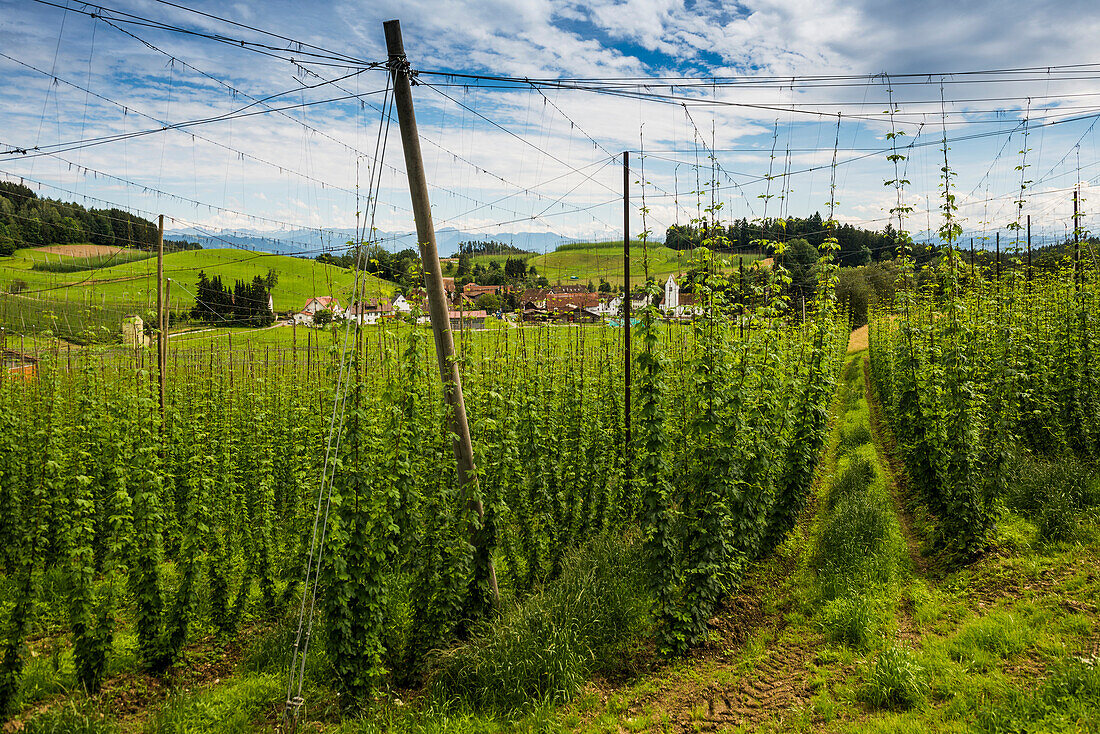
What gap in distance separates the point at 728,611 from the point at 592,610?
1.90m

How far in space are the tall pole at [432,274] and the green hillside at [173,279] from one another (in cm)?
68

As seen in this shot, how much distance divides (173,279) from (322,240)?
23.0 metres

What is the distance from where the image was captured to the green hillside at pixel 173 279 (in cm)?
963

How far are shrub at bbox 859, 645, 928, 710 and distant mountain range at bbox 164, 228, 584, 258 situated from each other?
6363mm

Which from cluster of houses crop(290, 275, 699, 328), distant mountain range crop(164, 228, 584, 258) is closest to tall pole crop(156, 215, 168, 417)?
distant mountain range crop(164, 228, 584, 258)

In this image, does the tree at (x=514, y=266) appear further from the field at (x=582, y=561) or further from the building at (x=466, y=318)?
the field at (x=582, y=561)

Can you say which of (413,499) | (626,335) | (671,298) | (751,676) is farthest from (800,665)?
(626,335)

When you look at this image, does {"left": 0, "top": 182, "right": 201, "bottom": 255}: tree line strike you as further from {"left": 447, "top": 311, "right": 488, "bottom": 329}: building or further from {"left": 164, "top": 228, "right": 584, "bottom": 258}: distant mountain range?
{"left": 447, "top": 311, "right": 488, "bottom": 329}: building

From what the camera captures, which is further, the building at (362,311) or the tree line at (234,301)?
the tree line at (234,301)

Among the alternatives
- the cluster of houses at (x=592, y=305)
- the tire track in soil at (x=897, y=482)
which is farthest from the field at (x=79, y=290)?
the tire track in soil at (x=897, y=482)

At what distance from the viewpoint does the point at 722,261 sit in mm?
6969

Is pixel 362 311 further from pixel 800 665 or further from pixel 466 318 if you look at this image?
pixel 800 665

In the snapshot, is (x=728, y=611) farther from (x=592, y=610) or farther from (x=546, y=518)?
(x=546, y=518)

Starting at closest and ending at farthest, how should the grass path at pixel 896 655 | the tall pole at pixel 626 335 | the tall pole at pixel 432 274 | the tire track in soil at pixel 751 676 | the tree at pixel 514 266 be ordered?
the grass path at pixel 896 655
the tire track in soil at pixel 751 676
the tall pole at pixel 432 274
the tall pole at pixel 626 335
the tree at pixel 514 266
